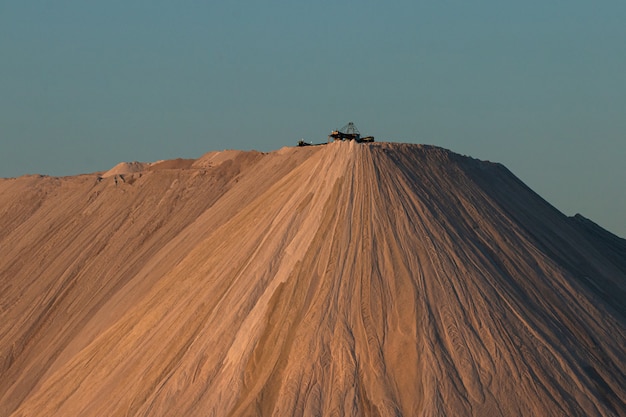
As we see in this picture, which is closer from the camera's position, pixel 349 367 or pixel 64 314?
pixel 349 367

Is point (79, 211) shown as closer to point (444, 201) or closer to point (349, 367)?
point (444, 201)

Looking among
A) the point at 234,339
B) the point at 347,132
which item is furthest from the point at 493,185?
the point at 234,339

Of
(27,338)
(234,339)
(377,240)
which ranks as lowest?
(27,338)

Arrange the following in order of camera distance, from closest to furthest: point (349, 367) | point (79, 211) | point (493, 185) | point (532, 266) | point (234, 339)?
1. point (349, 367)
2. point (234, 339)
3. point (532, 266)
4. point (493, 185)
5. point (79, 211)

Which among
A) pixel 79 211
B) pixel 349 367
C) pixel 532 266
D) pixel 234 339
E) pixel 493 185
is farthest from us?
pixel 79 211

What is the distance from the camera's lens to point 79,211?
80.5 meters

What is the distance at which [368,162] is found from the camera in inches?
2383

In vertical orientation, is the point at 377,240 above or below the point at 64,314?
above

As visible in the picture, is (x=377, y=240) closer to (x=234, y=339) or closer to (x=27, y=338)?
(x=234, y=339)

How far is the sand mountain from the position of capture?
4881 centimetres

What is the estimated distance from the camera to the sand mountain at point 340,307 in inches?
1922

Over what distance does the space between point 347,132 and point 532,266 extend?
16.6m

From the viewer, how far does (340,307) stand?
51.7 meters

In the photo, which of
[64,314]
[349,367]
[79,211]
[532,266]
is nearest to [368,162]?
[532,266]
